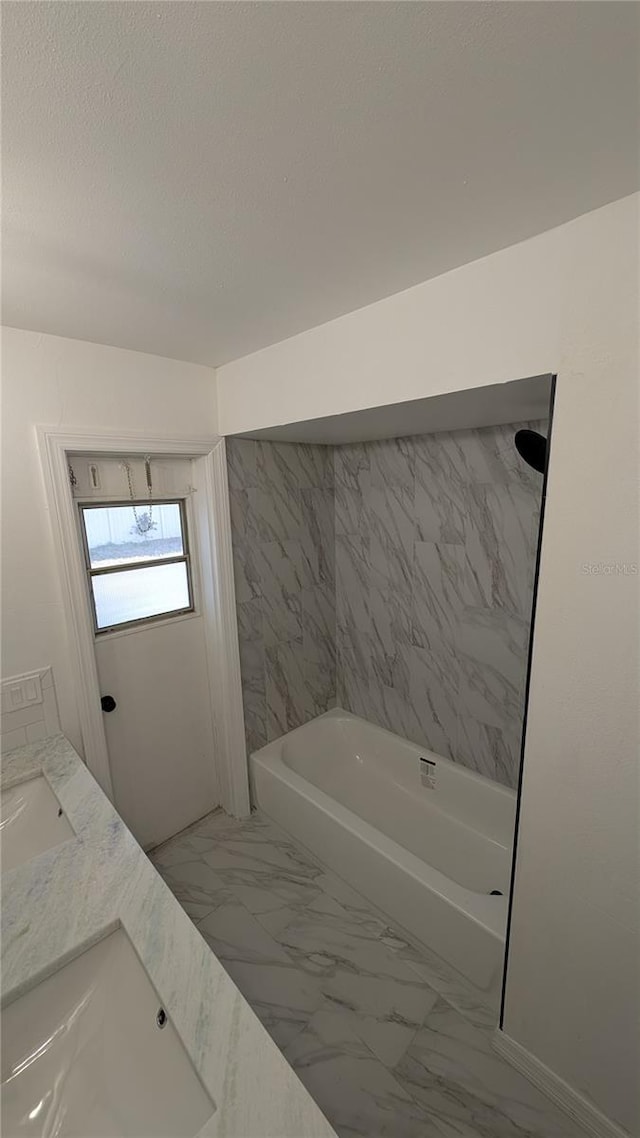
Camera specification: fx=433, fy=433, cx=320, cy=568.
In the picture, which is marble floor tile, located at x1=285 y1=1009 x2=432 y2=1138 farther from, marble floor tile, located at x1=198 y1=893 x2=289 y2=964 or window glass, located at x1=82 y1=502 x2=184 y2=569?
window glass, located at x1=82 y1=502 x2=184 y2=569

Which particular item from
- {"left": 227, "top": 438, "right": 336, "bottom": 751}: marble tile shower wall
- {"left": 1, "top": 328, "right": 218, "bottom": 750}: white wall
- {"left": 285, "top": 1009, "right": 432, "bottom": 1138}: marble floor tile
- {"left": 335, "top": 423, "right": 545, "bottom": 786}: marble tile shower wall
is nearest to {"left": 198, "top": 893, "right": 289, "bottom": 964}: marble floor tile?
{"left": 285, "top": 1009, "right": 432, "bottom": 1138}: marble floor tile

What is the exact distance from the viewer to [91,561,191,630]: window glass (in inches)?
80.7

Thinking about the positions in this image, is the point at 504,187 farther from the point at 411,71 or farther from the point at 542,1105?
the point at 542,1105

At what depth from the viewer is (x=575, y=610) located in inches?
43.0

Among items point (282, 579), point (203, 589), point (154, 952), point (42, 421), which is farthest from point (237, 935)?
point (42, 421)

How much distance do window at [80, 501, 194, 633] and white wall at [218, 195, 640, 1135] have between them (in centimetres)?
134

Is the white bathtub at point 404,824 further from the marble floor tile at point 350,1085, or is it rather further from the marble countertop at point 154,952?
the marble countertop at point 154,952

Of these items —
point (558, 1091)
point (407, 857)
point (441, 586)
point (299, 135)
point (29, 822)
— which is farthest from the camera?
point (441, 586)

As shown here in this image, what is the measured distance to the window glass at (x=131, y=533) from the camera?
6.51 feet

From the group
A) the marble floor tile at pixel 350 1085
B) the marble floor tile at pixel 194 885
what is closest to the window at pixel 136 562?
the marble floor tile at pixel 194 885

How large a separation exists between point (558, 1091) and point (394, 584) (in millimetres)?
1986

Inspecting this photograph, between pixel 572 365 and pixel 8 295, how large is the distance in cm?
160

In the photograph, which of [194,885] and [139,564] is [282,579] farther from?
[194,885]

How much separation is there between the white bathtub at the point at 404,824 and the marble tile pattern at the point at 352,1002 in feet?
0.36
